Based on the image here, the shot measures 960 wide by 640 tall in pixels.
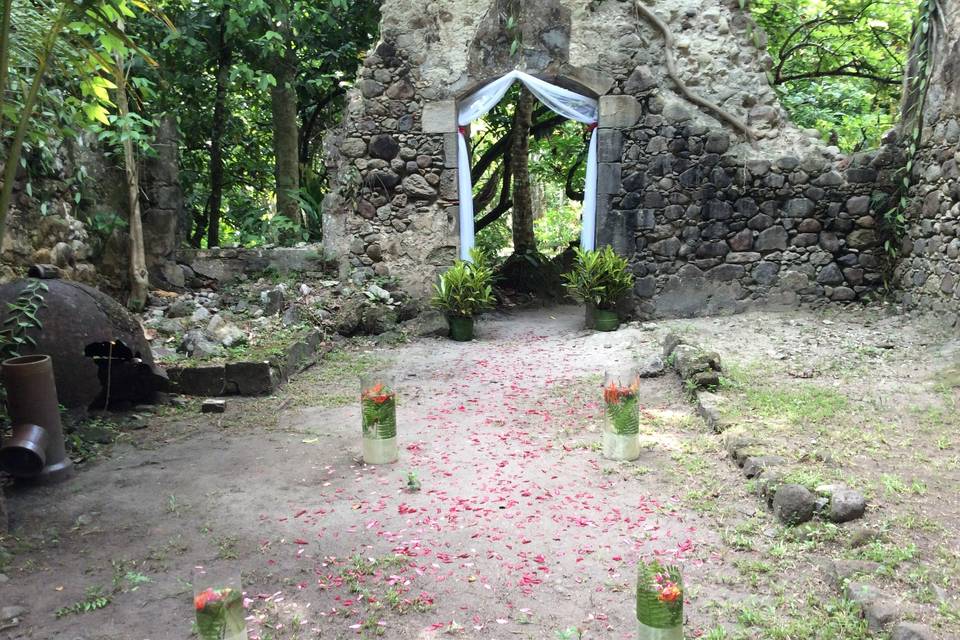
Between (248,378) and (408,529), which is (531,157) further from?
(408,529)

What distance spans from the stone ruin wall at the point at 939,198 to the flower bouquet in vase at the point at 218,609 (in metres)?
6.23

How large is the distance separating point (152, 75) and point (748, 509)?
8.65 m

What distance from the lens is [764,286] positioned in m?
7.84

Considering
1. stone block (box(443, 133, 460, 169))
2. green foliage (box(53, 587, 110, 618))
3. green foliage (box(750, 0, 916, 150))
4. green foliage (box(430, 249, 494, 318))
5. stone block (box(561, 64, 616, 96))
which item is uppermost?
green foliage (box(750, 0, 916, 150))

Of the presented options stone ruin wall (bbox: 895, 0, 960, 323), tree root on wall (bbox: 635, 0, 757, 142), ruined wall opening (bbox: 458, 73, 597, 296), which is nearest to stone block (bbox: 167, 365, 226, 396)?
ruined wall opening (bbox: 458, 73, 597, 296)

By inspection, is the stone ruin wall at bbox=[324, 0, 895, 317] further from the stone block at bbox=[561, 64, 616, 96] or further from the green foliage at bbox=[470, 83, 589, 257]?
the green foliage at bbox=[470, 83, 589, 257]

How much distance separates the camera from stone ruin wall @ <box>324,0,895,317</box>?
7695 millimetres

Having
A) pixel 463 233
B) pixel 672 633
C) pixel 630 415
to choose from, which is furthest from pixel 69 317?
pixel 463 233

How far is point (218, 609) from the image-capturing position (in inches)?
84.8

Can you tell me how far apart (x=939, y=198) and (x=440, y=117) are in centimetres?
506

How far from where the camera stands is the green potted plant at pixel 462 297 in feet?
25.7

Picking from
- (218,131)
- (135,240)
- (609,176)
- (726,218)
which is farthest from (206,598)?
(218,131)

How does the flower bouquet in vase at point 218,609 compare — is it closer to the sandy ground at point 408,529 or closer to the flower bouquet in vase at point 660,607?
the sandy ground at point 408,529

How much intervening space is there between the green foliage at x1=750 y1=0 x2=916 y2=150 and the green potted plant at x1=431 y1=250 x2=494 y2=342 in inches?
190
